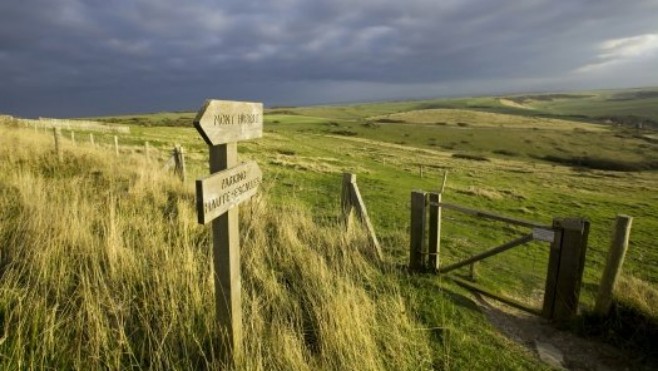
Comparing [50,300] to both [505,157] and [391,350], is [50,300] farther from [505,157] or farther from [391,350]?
[505,157]

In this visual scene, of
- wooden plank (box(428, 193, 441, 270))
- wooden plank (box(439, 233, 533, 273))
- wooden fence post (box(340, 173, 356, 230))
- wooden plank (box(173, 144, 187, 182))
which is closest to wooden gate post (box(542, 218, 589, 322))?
wooden plank (box(439, 233, 533, 273))

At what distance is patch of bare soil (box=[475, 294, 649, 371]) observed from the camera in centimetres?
513

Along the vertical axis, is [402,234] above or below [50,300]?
below

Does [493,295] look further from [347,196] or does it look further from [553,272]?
[347,196]

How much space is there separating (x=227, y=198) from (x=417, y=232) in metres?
4.82

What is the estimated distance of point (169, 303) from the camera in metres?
3.99

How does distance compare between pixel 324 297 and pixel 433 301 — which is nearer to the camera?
pixel 324 297

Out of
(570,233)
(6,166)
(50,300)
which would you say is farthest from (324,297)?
(6,166)

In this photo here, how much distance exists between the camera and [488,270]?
29.6 feet

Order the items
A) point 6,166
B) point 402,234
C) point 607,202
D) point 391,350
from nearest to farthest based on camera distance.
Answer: point 391,350, point 402,234, point 6,166, point 607,202

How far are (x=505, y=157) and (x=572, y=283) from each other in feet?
259

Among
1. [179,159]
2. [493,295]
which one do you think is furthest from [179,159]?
[493,295]

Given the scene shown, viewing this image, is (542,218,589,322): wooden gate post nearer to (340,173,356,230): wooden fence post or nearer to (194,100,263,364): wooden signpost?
(340,173,356,230): wooden fence post

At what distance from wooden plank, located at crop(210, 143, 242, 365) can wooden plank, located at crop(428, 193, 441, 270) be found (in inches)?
179
